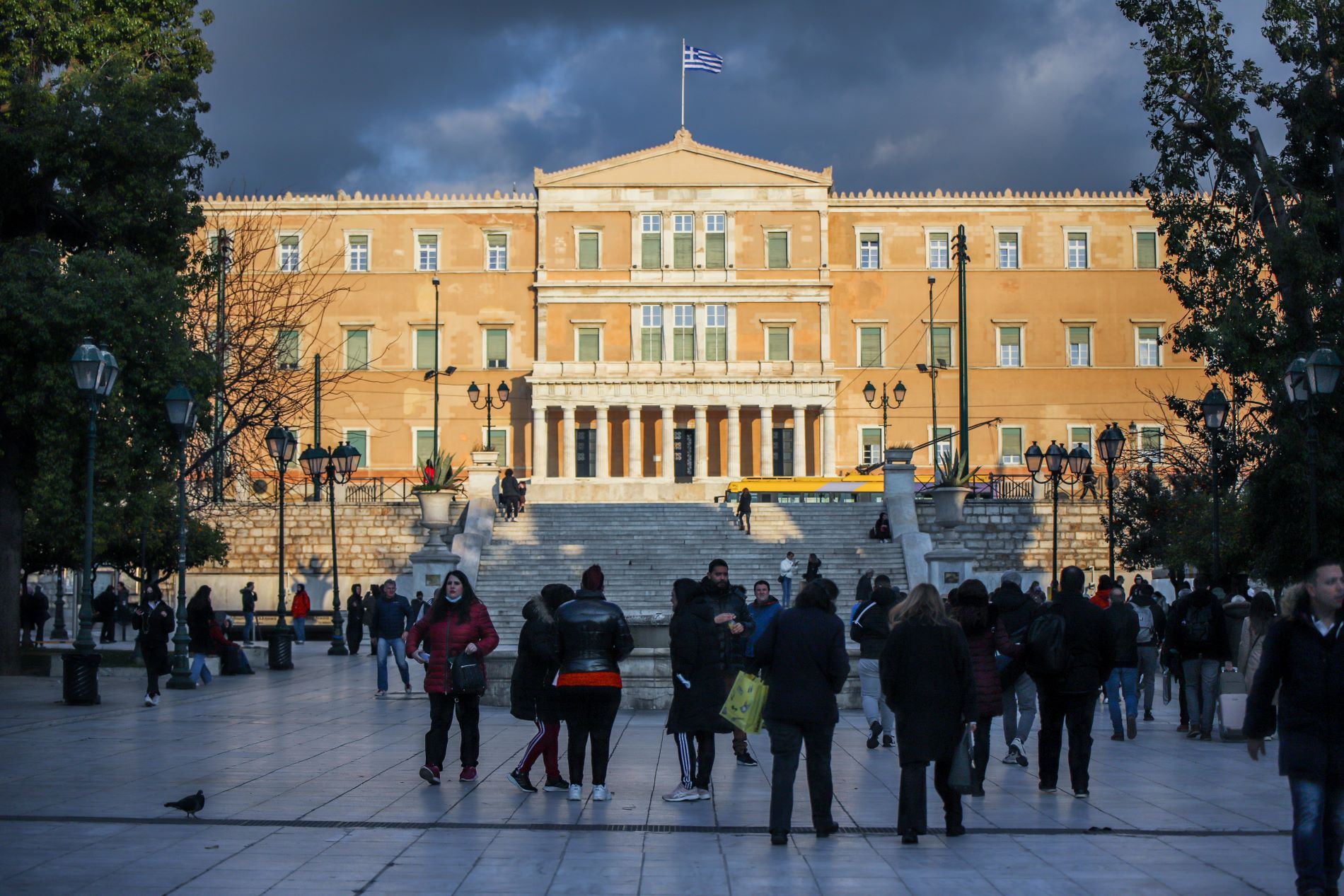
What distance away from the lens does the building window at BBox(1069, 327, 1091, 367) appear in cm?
5878

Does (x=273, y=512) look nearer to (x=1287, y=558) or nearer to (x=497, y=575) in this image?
(x=497, y=575)

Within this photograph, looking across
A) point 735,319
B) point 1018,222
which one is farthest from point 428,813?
point 1018,222

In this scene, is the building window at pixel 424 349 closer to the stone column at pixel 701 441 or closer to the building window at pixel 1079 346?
the stone column at pixel 701 441

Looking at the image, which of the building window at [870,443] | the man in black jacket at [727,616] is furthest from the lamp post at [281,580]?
the building window at [870,443]

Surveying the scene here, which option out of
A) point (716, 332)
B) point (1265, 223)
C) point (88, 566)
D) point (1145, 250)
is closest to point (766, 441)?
point (716, 332)

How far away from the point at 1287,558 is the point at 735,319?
127 ft

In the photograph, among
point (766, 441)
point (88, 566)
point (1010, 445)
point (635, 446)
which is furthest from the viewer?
point (1010, 445)

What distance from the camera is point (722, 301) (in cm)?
5834

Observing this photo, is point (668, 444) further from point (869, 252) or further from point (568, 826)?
point (568, 826)

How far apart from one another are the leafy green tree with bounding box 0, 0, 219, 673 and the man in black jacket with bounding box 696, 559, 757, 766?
1230cm

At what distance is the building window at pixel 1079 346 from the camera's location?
2314 inches

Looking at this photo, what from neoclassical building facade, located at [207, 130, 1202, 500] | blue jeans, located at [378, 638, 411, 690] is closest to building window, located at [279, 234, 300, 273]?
neoclassical building facade, located at [207, 130, 1202, 500]

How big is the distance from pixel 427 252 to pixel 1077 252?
26096 millimetres

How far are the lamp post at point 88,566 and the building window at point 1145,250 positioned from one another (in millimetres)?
48910
